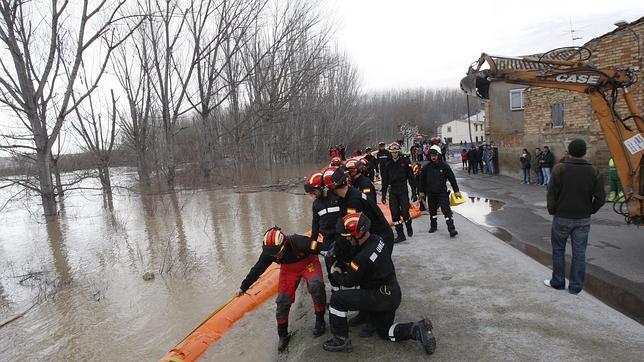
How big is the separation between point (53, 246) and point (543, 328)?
Answer: 11.1 meters

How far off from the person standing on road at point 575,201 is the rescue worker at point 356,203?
76.2 inches

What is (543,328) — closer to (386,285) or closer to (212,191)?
(386,285)

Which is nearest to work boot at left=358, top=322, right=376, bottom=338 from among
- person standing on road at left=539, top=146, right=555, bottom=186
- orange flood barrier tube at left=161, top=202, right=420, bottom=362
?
orange flood barrier tube at left=161, top=202, right=420, bottom=362

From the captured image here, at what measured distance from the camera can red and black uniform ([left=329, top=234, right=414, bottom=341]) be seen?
3.64m

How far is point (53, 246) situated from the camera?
1067 centimetres

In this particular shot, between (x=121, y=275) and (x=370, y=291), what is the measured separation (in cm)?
615

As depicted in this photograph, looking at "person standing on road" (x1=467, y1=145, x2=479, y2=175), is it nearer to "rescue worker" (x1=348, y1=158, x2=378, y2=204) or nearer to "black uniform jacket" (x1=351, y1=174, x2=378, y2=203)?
"rescue worker" (x1=348, y1=158, x2=378, y2=204)

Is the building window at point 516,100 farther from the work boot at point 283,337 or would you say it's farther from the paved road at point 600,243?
the work boot at point 283,337

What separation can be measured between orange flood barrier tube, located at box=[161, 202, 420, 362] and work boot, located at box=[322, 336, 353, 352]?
155 centimetres

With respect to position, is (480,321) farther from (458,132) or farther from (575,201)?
(458,132)

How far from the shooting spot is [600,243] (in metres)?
7.05

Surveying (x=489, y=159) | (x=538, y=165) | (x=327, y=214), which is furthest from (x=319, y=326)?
(x=489, y=159)

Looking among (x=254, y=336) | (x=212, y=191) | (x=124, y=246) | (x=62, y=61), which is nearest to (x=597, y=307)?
(x=254, y=336)

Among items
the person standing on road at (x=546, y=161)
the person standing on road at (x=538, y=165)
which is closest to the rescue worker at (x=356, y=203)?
the person standing on road at (x=546, y=161)
